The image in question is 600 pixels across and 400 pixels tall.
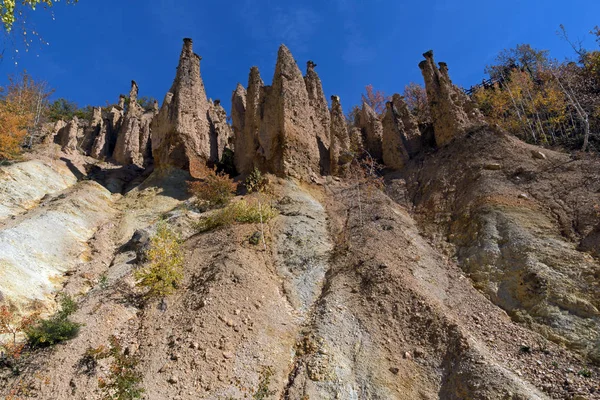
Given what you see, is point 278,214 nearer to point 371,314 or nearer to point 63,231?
point 371,314

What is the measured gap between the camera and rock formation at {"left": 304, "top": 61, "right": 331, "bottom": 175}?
873 inches

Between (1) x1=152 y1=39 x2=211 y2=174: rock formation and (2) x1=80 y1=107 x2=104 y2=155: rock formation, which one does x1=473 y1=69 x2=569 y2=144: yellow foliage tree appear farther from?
(2) x1=80 y1=107 x2=104 y2=155: rock formation

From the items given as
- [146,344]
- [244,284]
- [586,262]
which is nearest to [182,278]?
[244,284]

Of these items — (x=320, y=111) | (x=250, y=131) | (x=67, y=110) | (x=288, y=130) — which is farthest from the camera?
(x=67, y=110)

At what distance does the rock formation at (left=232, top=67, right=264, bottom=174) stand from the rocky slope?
0.20 metres

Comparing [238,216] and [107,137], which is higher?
[107,137]

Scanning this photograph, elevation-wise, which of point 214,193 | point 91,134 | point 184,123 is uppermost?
point 91,134

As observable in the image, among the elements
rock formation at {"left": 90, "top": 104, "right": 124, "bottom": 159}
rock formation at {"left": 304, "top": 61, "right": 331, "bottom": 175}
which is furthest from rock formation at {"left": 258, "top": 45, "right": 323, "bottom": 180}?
rock formation at {"left": 90, "top": 104, "right": 124, "bottom": 159}

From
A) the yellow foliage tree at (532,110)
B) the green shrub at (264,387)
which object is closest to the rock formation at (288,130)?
A: the green shrub at (264,387)

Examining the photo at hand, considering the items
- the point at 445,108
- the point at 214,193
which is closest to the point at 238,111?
the point at 214,193

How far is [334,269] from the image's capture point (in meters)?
12.6

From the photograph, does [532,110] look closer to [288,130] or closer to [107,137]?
[288,130]

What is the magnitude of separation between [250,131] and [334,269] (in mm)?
12932

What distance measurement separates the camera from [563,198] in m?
14.0
